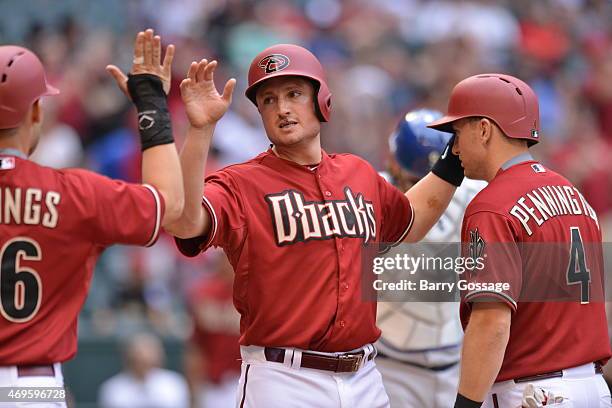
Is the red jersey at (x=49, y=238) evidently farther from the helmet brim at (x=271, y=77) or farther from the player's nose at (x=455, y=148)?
the player's nose at (x=455, y=148)

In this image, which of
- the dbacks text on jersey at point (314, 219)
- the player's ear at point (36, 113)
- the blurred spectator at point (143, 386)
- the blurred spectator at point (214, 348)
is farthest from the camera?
the blurred spectator at point (143, 386)

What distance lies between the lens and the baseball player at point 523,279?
430cm

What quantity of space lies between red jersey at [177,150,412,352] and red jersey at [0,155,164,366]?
0.60m

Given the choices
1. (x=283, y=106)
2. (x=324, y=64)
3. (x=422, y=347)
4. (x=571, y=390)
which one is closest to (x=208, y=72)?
(x=283, y=106)

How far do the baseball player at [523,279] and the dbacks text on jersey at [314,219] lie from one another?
492mm

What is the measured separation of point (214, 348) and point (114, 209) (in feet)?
15.4

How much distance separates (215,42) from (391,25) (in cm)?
242

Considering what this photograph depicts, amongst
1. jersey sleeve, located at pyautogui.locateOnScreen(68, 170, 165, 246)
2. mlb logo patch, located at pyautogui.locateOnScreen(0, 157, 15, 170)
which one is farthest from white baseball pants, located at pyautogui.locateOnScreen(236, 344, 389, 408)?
mlb logo patch, located at pyautogui.locateOnScreen(0, 157, 15, 170)

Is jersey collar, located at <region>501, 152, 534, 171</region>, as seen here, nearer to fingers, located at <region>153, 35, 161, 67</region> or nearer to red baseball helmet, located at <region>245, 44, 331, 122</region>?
red baseball helmet, located at <region>245, 44, 331, 122</region>

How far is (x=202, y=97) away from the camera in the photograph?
435 cm

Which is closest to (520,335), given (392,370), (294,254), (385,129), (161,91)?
(294,254)

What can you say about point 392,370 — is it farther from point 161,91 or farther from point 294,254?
point 161,91

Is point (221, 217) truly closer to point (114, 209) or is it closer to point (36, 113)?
point (114, 209)

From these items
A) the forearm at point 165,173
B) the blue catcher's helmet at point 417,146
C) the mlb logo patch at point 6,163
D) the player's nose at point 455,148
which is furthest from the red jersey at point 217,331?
the mlb logo patch at point 6,163
